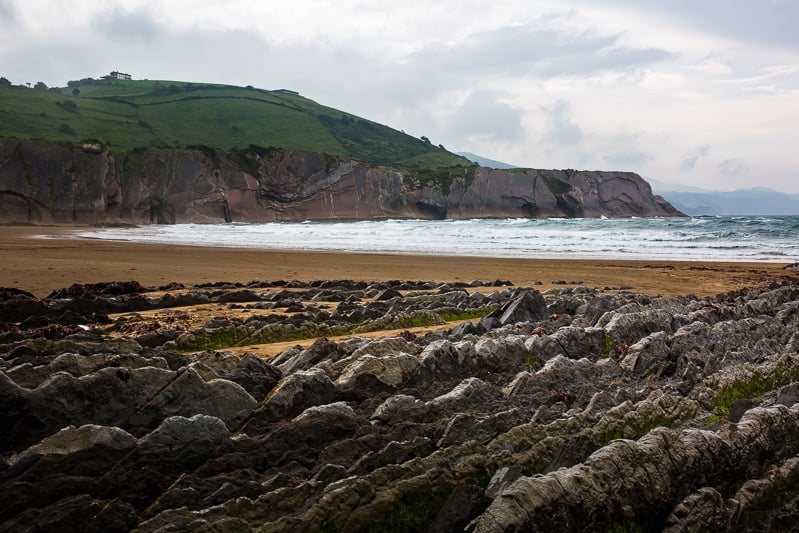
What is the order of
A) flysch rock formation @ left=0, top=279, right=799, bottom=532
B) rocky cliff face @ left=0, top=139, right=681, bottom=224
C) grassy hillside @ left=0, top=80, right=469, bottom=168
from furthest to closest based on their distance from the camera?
grassy hillside @ left=0, top=80, right=469, bottom=168 → rocky cliff face @ left=0, top=139, right=681, bottom=224 → flysch rock formation @ left=0, top=279, right=799, bottom=532

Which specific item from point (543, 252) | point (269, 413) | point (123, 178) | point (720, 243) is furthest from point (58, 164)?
point (269, 413)

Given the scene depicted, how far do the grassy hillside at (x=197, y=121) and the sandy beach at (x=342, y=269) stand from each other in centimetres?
7861

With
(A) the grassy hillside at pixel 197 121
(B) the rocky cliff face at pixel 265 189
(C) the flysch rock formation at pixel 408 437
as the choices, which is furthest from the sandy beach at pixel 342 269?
(A) the grassy hillside at pixel 197 121

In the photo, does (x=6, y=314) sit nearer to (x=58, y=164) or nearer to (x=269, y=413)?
(x=269, y=413)

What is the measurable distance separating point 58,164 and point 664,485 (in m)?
76.1

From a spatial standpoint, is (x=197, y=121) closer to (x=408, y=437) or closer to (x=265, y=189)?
(x=265, y=189)

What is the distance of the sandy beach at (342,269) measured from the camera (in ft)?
64.5

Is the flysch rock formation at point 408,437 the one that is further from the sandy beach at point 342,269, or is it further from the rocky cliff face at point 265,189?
the rocky cliff face at point 265,189

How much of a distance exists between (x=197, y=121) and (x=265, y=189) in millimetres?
60300

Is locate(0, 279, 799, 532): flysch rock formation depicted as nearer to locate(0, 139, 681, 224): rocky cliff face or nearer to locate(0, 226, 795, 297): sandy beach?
locate(0, 226, 795, 297): sandy beach

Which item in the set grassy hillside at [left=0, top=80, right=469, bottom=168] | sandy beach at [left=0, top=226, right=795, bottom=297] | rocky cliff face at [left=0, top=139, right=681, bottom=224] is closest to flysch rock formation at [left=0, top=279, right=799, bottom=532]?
sandy beach at [left=0, top=226, right=795, bottom=297]

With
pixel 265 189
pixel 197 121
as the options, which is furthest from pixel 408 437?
pixel 197 121

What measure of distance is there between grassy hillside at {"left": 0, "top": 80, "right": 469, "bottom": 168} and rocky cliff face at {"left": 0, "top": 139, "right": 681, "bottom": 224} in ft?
81.0

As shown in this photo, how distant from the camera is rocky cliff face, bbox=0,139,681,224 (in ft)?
220
